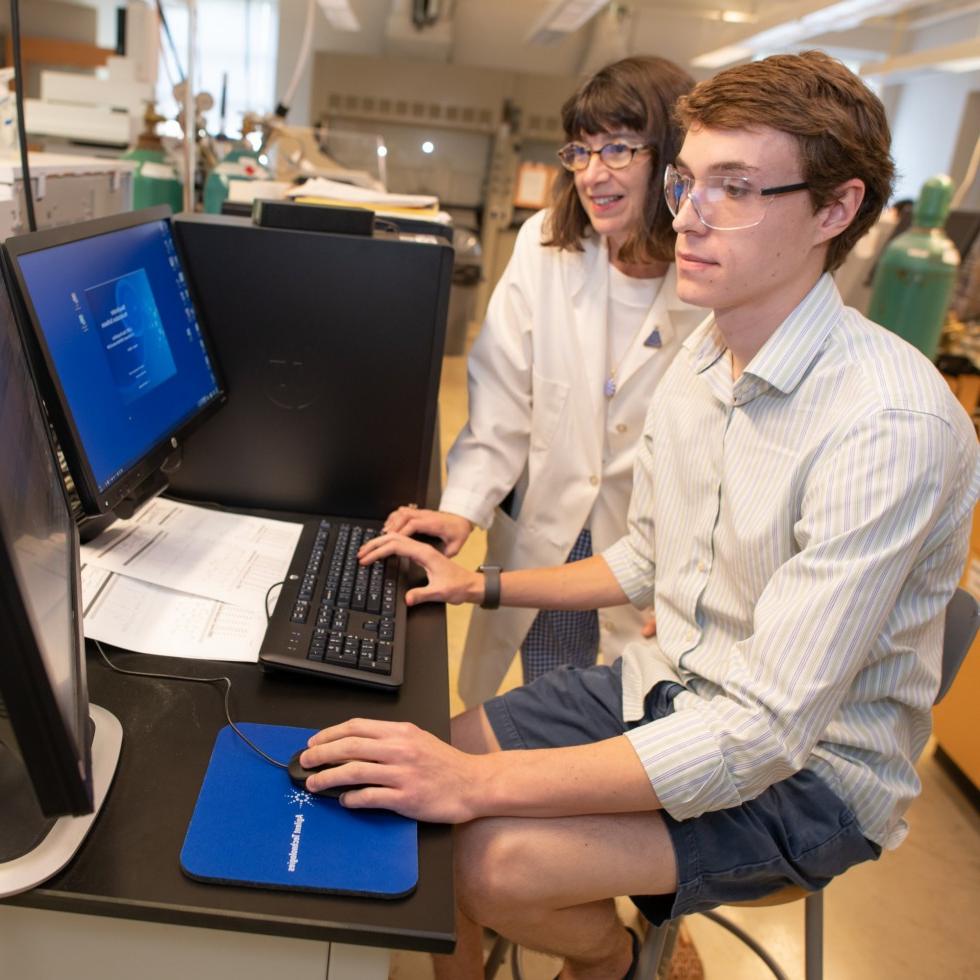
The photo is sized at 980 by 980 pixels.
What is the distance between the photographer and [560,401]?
63.2 inches

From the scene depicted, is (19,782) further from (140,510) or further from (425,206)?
(425,206)

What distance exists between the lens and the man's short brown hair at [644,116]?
144 cm

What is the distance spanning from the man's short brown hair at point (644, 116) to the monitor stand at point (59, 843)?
3.68 feet

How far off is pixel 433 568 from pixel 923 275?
8.62 feet

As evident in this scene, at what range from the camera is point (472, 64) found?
713 centimetres

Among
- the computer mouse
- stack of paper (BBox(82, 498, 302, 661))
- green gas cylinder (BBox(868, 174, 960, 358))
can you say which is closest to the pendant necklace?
stack of paper (BBox(82, 498, 302, 661))

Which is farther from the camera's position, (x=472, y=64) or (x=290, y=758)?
(x=472, y=64)

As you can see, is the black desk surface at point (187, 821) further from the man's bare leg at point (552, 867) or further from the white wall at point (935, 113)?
the white wall at point (935, 113)

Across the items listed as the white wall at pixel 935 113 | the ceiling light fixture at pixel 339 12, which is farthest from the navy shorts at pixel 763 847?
the white wall at pixel 935 113

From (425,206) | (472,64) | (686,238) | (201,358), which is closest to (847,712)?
(686,238)

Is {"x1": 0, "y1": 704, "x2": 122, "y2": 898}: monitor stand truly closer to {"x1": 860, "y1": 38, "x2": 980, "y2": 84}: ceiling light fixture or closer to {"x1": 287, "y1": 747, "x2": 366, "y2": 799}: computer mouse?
{"x1": 287, "y1": 747, "x2": 366, "y2": 799}: computer mouse

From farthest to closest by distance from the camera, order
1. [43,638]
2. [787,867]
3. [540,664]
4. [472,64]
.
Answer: [472,64]
[540,664]
[787,867]
[43,638]

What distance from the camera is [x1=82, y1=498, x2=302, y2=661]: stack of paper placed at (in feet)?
3.20

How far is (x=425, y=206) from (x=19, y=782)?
56.7 inches
